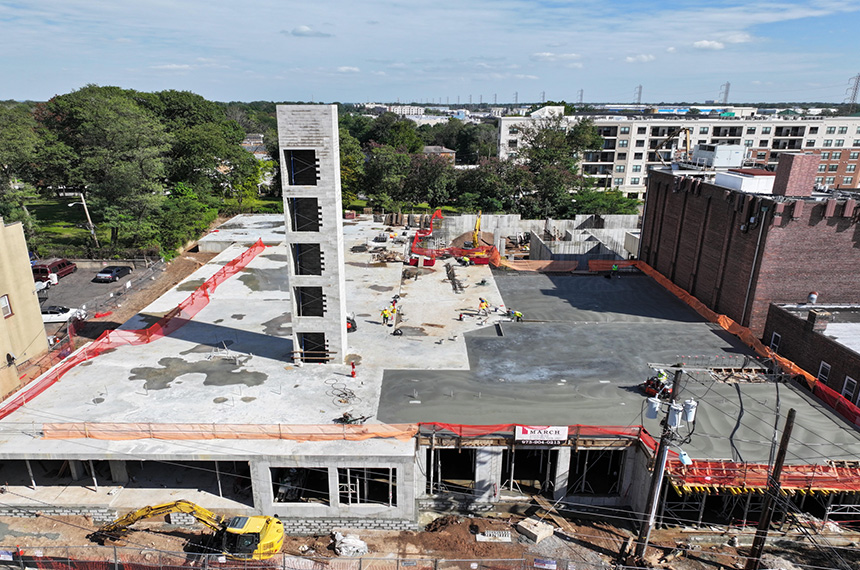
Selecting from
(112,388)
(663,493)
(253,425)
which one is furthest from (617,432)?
(112,388)

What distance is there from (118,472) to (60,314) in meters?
26.2

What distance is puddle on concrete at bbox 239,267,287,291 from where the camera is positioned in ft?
163

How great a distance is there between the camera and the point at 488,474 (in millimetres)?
28562

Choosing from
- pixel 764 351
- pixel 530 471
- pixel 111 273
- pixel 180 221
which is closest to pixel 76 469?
pixel 530 471

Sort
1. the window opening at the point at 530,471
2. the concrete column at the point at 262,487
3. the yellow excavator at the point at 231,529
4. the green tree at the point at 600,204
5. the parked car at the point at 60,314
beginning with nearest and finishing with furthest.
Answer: the yellow excavator at the point at 231,529 → the concrete column at the point at 262,487 → the window opening at the point at 530,471 → the parked car at the point at 60,314 → the green tree at the point at 600,204

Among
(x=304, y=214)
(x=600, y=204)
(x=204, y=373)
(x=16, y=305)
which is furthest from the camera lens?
(x=600, y=204)

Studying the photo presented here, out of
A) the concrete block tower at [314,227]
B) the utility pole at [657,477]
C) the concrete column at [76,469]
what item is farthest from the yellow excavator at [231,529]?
the utility pole at [657,477]

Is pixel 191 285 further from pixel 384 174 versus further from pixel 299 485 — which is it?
pixel 384 174

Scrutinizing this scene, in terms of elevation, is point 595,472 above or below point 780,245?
below

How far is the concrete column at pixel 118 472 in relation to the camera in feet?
94.8

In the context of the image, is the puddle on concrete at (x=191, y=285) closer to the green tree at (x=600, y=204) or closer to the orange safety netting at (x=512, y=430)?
the orange safety netting at (x=512, y=430)

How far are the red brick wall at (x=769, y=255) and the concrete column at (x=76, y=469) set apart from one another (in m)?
44.2

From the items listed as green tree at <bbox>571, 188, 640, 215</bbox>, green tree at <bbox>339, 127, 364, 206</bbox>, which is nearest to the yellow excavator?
green tree at <bbox>571, 188, 640, 215</bbox>

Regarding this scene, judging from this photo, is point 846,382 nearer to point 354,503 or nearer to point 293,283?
point 354,503
